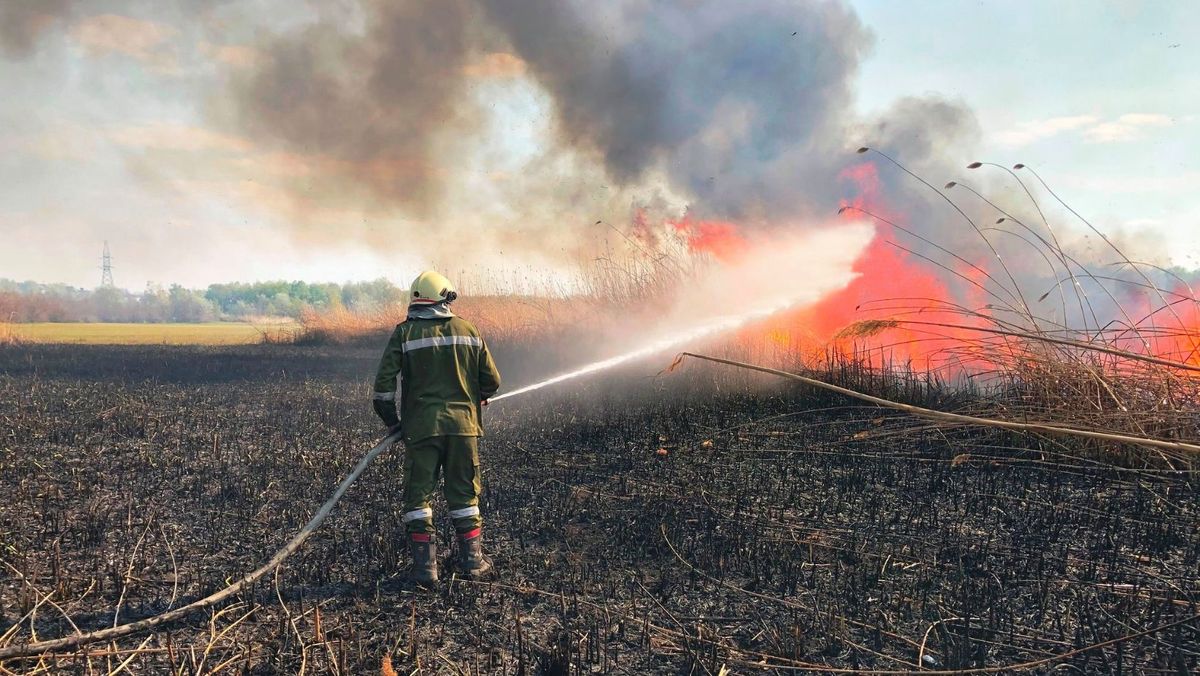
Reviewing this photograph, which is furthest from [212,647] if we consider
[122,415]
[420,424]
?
[122,415]

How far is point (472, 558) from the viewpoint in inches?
163

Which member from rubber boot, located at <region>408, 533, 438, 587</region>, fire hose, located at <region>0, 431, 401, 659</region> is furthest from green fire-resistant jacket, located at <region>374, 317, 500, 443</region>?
rubber boot, located at <region>408, 533, 438, 587</region>

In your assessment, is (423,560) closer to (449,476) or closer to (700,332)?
(449,476)

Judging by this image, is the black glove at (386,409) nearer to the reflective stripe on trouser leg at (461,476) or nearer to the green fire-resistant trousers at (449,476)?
the green fire-resistant trousers at (449,476)

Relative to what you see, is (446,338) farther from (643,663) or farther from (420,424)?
(643,663)

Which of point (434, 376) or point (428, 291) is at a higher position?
point (428, 291)

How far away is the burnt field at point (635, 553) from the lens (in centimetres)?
319

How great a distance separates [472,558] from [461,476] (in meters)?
0.49

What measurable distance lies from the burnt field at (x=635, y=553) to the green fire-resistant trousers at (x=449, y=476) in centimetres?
40

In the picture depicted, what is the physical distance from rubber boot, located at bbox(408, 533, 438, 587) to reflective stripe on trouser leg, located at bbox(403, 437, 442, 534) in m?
0.05

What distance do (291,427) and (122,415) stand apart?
7.89 feet

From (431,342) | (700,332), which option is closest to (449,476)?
(431,342)

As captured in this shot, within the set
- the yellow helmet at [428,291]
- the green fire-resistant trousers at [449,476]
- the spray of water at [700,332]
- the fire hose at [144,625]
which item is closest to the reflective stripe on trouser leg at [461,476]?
the green fire-resistant trousers at [449,476]

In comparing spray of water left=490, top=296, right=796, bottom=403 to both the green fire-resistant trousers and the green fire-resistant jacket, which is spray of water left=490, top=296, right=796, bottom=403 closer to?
the green fire-resistant jacket
